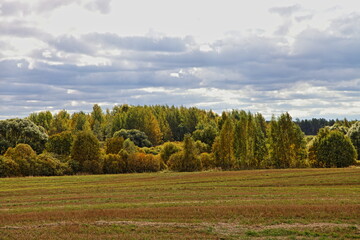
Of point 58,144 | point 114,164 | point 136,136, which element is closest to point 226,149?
point 114,164

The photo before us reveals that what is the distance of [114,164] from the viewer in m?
113

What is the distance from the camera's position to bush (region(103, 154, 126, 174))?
113 meters

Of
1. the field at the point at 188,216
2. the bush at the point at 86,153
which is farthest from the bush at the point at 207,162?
the field at the point at 188,216

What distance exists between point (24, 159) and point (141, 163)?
31.6 metres

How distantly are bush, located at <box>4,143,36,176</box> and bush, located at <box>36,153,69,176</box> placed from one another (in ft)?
4.54

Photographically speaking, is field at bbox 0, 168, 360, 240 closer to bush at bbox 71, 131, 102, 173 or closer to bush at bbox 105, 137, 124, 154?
bush at bbox 71, 131, 102, 173

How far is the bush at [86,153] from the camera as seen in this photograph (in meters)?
111

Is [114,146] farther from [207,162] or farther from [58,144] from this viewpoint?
[207,162]

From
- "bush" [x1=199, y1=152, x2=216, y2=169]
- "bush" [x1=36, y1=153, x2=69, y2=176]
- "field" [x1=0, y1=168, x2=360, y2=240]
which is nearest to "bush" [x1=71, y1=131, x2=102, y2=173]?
"bush" [x1=36, y1=153, x2=69, y2=176]

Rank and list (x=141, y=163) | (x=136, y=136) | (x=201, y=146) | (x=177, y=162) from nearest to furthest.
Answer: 1. (x=177, y=162)
2. (x=141, y=163)
3. (x=201, y=146)
4. (x=136, y=136)

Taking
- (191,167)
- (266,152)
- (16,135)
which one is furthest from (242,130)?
(16,135)

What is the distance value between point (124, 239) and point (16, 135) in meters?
114

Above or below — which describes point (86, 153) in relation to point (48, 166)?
above

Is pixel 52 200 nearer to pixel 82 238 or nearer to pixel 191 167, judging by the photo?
pixel 82 238
